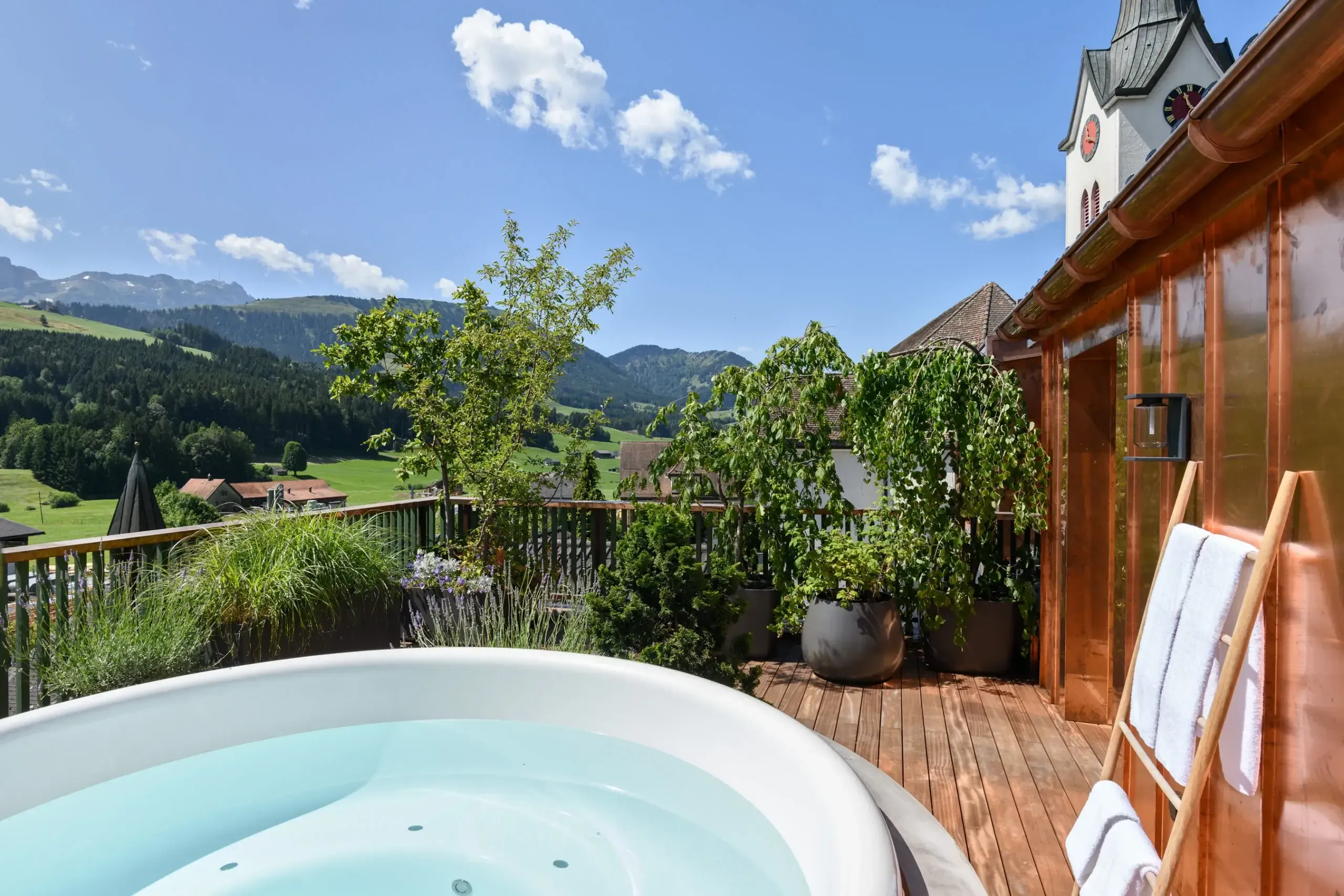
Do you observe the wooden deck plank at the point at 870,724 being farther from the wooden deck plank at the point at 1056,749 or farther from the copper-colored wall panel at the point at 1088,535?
the copper-colored wall panel at the point at 1088,535

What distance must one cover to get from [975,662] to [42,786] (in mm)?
3883

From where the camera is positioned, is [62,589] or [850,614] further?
[850,614]

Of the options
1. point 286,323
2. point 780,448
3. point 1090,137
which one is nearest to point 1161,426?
point 780,448

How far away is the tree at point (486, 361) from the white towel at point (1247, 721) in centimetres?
443

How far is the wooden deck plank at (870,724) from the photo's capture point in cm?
305

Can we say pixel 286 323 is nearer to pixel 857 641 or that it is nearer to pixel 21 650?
pixel 21 650

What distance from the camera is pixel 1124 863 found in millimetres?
1482

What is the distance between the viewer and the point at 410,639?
13.9 feet

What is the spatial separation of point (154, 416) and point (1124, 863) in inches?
1570

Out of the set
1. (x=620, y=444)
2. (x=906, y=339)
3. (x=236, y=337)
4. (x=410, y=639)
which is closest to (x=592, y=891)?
(x=410, y=639)

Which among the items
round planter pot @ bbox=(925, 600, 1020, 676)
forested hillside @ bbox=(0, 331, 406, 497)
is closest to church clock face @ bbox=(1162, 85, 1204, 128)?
round planter pot @ bbox=(925, 600, 1020, 676)

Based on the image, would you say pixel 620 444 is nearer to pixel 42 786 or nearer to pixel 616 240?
pixel 616 240

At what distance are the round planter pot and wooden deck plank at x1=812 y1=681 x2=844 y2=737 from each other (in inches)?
26.4

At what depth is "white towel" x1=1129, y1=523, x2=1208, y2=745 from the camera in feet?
5.37
